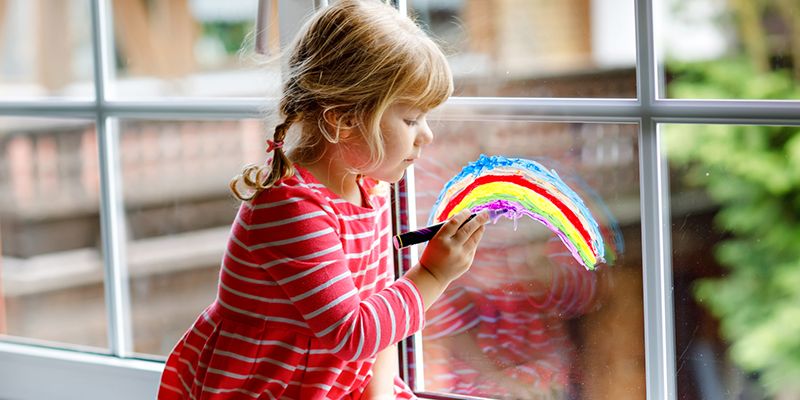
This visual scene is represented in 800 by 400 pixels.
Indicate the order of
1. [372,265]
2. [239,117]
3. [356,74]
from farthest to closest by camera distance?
1. [239,117]
2. [372,265]
3. [356,74]

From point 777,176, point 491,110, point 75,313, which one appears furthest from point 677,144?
point 75,313

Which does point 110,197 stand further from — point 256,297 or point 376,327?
point 376,327

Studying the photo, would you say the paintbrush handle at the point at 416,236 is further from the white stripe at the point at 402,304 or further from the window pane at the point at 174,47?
the window pane at the point at 174,47

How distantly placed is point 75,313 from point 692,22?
1.10 metres

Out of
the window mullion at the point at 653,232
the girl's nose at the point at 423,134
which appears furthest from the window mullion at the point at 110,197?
the window mullion at the point at 653,232

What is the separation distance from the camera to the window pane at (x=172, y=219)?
155cm

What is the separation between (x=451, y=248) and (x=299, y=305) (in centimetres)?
17

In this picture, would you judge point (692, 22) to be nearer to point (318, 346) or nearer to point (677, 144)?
point (677, 144)

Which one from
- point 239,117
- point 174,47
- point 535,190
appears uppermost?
point 174,47

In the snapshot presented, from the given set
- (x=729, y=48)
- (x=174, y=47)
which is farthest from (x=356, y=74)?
(x=174, y=47)

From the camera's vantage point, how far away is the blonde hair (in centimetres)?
109

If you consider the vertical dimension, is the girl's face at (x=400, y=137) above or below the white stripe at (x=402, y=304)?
above

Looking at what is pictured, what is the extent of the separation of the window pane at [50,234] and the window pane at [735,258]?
2.93 ft

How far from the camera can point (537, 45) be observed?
1.21 m
